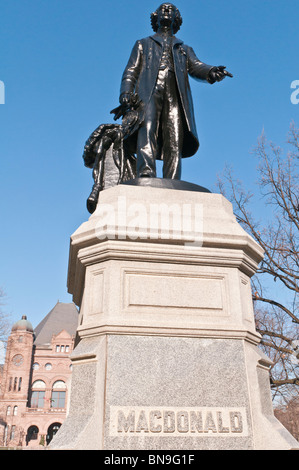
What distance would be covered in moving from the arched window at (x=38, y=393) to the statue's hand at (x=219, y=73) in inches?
2601

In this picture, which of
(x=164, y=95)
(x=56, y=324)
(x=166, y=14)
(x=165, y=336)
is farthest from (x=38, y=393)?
(x=165, y=336)

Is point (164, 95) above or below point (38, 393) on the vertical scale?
below

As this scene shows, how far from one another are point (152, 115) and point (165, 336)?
8.74 ft

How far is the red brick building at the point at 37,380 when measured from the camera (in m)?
58.8

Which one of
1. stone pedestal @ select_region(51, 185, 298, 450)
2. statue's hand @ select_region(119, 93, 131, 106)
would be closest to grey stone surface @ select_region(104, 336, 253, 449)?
stone pedestal @ select_region(51, 185, 298, 450)

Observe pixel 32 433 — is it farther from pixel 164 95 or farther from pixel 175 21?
pixel 175 21

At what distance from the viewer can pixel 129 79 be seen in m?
5.11

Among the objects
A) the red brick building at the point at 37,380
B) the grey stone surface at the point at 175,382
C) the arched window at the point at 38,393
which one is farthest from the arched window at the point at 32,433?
the grey stone surface at the point at 175,382

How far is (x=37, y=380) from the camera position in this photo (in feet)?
213

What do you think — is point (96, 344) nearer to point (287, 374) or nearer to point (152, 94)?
point (152, 94)

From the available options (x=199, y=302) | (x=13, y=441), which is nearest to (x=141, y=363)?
(x=199, y=302)

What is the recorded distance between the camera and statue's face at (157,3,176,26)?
5530 mm

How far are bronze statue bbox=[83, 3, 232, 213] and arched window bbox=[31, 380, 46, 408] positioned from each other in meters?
65.3

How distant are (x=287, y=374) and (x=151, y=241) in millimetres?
11248
